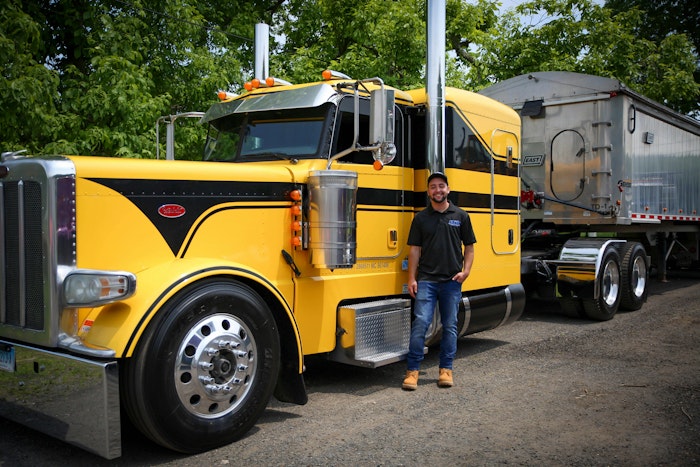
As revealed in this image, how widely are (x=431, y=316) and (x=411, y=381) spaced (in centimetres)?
58

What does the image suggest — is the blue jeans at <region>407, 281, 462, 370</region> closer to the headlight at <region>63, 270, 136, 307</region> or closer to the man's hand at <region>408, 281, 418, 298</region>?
the man's hand at <region>408, 281, 418, 298</region>

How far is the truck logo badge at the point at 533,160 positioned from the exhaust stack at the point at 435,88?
5.12 meters

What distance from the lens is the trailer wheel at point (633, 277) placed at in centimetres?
1022

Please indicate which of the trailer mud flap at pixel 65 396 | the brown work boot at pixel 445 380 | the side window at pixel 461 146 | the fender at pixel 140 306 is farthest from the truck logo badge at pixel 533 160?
the trailer mud flap at pixel 65 396

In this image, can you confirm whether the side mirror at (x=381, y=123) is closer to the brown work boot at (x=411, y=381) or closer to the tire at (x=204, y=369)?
the tire at (x=204, y=369)

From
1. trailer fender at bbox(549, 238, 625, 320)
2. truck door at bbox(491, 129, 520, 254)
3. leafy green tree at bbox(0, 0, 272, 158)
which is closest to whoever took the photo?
truck door at bbox(491, 129, 520, 254)

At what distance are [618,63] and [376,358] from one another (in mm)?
14445

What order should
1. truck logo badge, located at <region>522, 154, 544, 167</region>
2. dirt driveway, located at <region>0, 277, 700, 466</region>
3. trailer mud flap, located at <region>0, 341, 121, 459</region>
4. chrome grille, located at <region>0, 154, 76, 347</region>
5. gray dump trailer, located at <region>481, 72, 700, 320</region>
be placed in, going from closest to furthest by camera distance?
1. trailer mud flap, located at <region>0, 341, 121, 459</region>
2. chrome grille, located at <region>0, 154, 76, 347</region>
3. dirt driveway, located at <region>0, 277, 700, 466</region>
4. gray dump trailer, located at <region>481, 72, 700, 320</region>
5. truck logo badge, located at <region>522, 154, 544, 167</region>

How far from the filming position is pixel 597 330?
891 centimetres

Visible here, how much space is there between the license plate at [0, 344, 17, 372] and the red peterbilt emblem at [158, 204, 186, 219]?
47.7 inches

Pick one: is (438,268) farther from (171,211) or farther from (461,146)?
(171,211)

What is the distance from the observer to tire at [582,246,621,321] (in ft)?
31.0

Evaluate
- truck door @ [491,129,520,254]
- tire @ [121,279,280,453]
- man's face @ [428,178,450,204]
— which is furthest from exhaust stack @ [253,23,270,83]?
tire @ [121,279,280,453]

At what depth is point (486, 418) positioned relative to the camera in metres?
4.92
